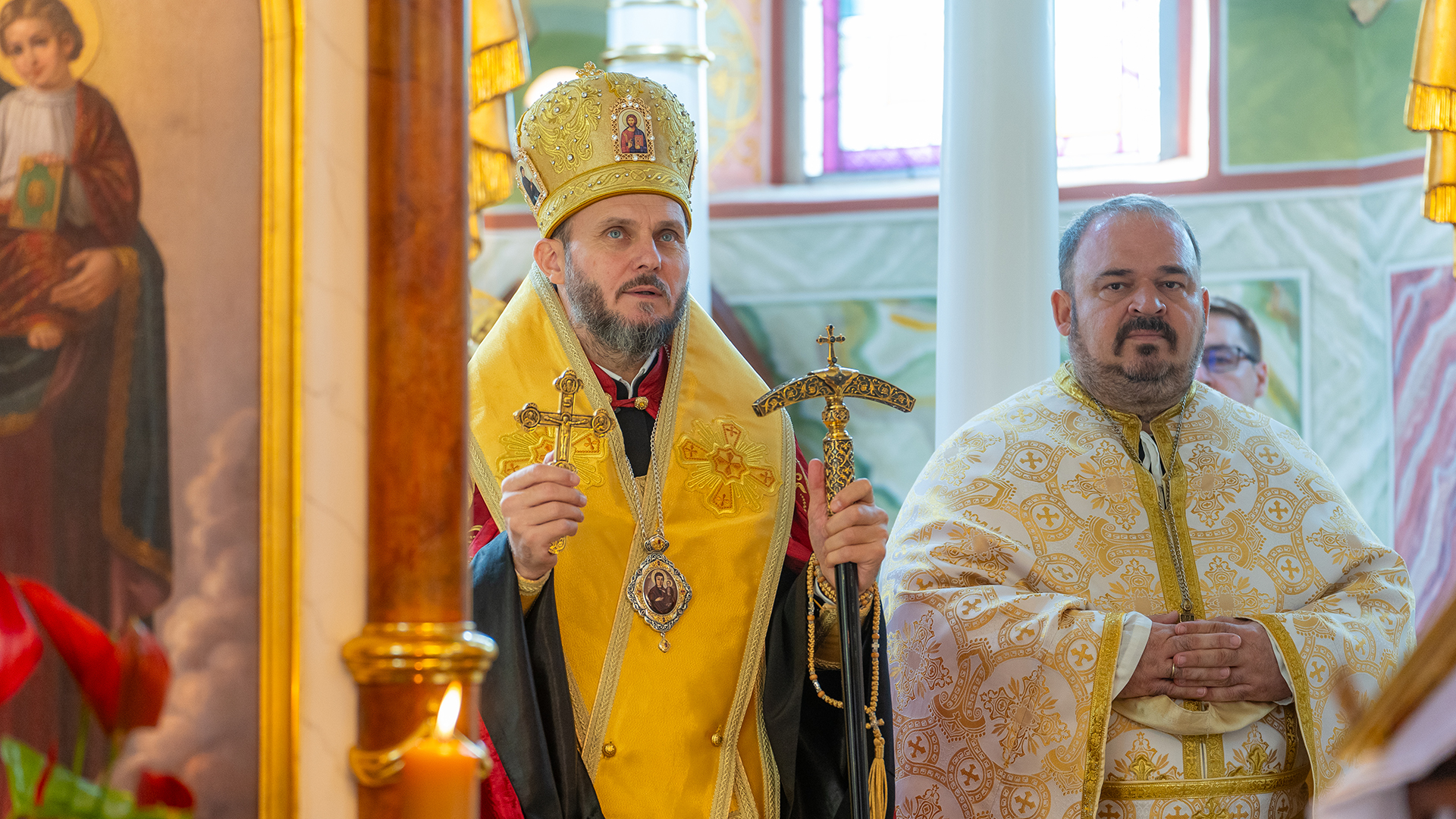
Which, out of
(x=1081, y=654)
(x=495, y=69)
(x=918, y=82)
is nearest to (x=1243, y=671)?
(x=1081, y=654)

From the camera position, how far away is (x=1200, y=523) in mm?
4277

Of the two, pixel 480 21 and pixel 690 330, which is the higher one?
pixel 480 21

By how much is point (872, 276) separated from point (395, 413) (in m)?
7.00

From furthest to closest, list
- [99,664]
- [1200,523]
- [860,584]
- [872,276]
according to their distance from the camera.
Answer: [872,276]
[1200,523]
[860,584]
[99,664]

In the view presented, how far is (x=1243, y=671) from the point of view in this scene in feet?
12.6

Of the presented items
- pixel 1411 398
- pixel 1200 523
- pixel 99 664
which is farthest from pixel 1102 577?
pixel 1411 398

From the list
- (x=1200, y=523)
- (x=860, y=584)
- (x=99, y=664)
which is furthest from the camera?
(x=1200, y=523)

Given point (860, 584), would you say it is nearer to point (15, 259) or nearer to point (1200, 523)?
point (1200, 523)

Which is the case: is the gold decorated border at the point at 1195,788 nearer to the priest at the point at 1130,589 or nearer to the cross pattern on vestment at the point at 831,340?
the priest at the point at 1130,589

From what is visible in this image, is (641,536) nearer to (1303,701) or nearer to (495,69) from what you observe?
(1303,701)

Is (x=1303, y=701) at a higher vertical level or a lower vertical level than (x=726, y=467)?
lower

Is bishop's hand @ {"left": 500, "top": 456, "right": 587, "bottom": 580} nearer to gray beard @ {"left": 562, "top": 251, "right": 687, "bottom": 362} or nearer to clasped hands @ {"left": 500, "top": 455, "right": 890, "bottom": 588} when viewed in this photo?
clasped hands @ {"left": 500, "top": 455, "right": 890, "bottom": 588}

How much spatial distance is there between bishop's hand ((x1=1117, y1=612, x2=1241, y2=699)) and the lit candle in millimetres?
2035

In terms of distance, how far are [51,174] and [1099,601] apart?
2.74 m
